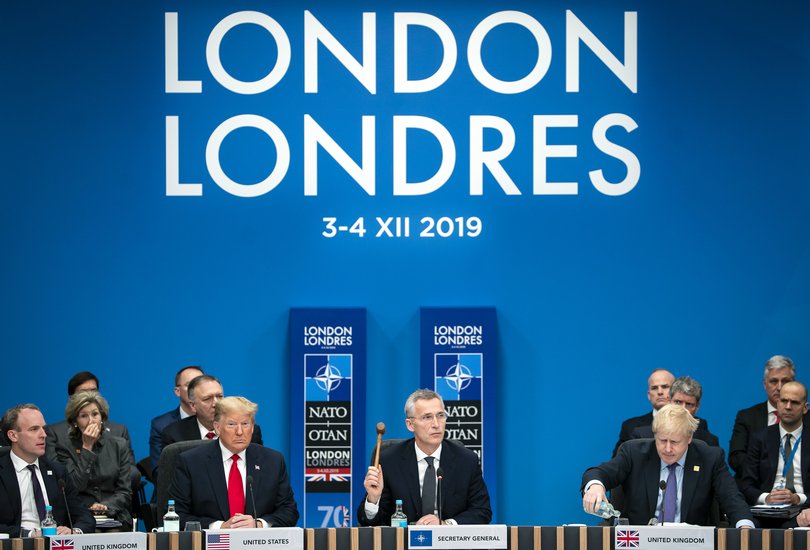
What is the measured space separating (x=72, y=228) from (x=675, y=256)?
13.7 feet

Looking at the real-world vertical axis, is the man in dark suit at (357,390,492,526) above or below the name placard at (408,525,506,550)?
above

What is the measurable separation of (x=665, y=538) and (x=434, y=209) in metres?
3.75

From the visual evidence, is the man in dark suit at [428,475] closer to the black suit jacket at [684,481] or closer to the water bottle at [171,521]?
the black suit jacket at [684,481]

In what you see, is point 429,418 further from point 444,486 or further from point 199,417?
point 199,417

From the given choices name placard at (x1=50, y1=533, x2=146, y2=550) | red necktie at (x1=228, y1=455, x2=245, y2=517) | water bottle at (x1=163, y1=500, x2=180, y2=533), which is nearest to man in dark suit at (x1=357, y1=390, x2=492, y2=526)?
red necktie at (x1=228, y1=455, x2=245, y2=517)

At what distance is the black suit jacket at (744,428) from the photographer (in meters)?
7.01

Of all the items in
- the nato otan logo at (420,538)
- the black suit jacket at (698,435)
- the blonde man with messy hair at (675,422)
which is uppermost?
the blonde man with messy hair at (675,422)

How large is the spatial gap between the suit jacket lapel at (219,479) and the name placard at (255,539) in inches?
32.3

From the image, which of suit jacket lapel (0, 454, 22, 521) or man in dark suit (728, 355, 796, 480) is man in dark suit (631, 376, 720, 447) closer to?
man in dark suit (728, 355, 796, 480)

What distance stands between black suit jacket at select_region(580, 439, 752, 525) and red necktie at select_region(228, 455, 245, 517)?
1.60 meters

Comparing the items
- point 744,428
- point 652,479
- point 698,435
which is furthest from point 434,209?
point 652,479

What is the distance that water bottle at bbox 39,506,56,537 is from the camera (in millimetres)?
4598

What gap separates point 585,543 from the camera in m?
4.46

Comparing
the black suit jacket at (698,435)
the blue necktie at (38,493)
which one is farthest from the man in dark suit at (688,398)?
the blue necktie at (38,493)
